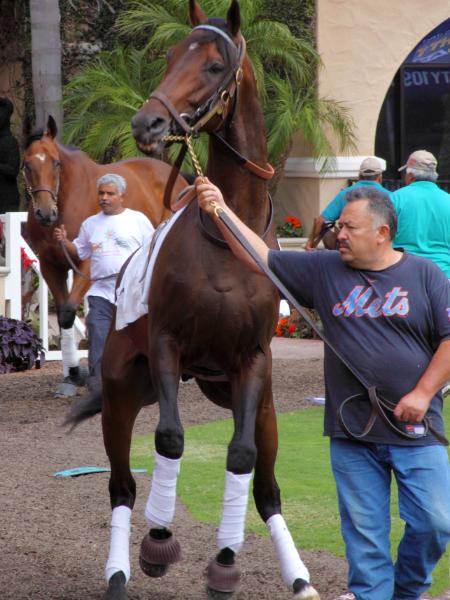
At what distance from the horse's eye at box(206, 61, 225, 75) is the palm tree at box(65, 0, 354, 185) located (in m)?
9.48

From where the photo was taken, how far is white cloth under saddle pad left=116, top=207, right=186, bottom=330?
5.25 meters

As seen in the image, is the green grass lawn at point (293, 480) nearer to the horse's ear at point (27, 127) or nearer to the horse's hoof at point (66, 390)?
the horse's hoof at point (66, 390)

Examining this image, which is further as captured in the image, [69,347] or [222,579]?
[69,347]

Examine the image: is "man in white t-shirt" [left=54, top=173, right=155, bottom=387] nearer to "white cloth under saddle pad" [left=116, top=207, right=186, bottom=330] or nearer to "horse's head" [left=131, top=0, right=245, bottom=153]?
"white cloth under saddle pad" [left=116, top=207, right=186, bottom=330]

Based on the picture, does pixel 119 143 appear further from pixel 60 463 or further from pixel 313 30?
pixel 60 463

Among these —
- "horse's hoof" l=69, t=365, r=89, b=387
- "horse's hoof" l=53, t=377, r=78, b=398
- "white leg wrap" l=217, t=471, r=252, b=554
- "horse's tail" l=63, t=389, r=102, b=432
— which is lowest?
"horse's hoof" l=53, t=377, r=78, b=398

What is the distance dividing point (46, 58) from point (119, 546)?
32.5ft

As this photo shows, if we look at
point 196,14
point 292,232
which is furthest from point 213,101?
point 292,232

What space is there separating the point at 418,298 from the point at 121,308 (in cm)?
166

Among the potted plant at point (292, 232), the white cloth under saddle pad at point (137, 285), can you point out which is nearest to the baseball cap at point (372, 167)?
the white cloth under saddle pad at point (137, 285)

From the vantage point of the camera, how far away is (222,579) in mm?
4930

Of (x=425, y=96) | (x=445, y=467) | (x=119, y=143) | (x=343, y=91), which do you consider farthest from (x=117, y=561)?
(x=425, y=96)

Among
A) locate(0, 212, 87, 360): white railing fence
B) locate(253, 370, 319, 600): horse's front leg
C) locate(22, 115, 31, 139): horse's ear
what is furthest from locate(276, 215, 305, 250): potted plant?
locate(253, 370, 319, 600): horse's front leg

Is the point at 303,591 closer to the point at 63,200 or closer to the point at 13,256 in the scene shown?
the point at 63,200
